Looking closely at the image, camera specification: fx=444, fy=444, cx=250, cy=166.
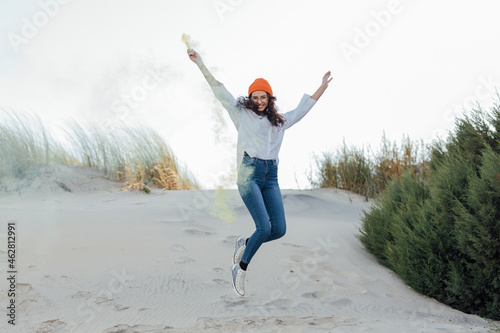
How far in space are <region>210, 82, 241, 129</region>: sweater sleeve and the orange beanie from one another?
0.64 feet

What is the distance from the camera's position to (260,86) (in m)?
4.22

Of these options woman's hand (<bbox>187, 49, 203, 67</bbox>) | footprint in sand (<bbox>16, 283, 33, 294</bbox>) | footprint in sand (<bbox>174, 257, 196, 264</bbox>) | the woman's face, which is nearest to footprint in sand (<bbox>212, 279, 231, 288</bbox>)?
footprint in sand (<bbox>174, 257, 196, 264</bbox>)

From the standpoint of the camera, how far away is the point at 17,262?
Result: 5258 millimetres

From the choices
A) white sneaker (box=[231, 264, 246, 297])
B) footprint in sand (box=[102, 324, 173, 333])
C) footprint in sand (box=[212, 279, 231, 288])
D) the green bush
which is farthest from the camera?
footprint in sand (box=[212, 279, 231, 288])

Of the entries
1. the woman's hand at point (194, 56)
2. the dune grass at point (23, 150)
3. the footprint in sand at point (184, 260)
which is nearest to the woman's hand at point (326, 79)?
the woman's hand at point (194, 56)

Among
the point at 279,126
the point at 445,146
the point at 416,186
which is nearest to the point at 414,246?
the point at 416,186

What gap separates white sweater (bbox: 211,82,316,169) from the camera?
406 cm

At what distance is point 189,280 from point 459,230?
124 inches

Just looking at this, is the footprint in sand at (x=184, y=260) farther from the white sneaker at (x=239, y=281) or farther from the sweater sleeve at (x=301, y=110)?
the sweater sleeve at (x=301, y=110)

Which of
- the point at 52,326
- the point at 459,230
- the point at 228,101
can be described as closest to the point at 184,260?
the point at 52,326

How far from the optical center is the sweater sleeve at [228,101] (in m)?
4.18

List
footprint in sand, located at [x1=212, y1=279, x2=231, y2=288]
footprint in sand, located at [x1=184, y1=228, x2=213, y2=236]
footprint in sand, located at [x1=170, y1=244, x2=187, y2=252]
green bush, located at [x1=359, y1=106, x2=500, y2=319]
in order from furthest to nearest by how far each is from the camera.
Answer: footprint in sand, located at [x1=184, y1=228, x2=213, y2=236] < footprint in sand, located at [x1=170, y1=244, x2=187, y2=252] < footprint in sand, located at [x1=212, y1=279, x2=231, y2=288] < green bush, located at [x1=359, y1=106, x2=500, y2=319]

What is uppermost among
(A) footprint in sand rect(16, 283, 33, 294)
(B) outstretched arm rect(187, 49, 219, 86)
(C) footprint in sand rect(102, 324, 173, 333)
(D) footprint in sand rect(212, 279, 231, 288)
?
(B) outstretched arm rect(187, 49, 219, 86)

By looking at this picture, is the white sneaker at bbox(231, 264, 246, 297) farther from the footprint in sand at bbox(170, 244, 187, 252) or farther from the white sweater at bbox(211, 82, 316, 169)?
the footprint in sand at bbox(170, 244, 187, 252)
